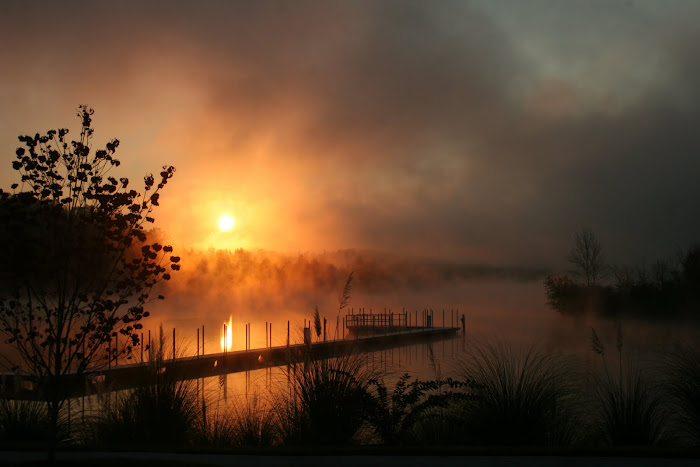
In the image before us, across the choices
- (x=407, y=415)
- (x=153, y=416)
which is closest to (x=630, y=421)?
(x=407, y=415)

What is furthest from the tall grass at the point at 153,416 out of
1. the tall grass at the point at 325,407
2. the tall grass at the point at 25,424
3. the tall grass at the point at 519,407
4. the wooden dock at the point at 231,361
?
the tall grass at the point at 519,407

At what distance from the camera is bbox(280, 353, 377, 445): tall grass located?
9.29m

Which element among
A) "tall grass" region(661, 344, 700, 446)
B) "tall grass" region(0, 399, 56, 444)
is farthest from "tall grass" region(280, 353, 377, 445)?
"tall grass" region(661, 344, 700, 446)

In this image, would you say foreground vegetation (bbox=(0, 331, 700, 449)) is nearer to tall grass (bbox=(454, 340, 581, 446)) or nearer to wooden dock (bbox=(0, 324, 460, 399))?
tall grass (bbox=(454, 340, 581, 446))

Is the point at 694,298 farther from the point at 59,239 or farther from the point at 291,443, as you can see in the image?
the point at 59,239

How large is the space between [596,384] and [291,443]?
5.93 m

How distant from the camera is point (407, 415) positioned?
9.75m

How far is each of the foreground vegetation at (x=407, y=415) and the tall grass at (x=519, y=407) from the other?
0.02 metres

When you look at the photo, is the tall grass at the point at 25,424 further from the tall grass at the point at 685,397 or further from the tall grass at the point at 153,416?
the tall grass at the point at 685,397

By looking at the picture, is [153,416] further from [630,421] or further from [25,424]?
[630,421]

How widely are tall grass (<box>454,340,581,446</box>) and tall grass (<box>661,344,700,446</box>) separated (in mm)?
1562

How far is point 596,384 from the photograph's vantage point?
1166cm

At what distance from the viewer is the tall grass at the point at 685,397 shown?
964cm

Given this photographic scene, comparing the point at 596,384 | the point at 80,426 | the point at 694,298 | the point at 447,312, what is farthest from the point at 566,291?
the point at 80,426
